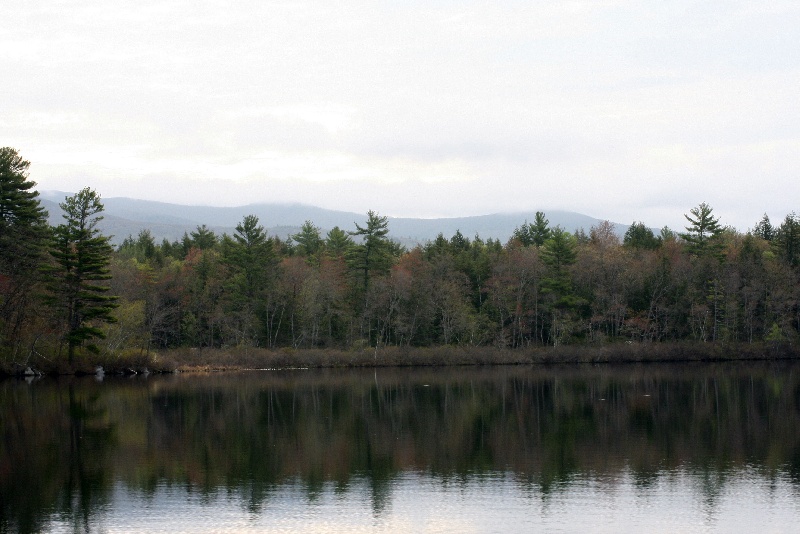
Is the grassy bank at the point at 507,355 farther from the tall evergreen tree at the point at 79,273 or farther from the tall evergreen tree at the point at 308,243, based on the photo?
the tall evergreen tree at the point at 308,243

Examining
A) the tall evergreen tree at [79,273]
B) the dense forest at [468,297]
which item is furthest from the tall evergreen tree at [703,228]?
the tall evergreen tree at [79,273]

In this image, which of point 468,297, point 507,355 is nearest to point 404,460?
point 507,355

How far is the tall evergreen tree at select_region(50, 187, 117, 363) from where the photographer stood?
68.4 m

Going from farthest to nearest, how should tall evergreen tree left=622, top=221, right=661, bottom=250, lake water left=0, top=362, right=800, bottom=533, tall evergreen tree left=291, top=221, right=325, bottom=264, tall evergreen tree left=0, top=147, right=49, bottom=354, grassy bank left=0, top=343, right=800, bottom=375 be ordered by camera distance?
1. tall evergreen tree left=291, top=221, right=325, bottom=264
2. tall evergreen tree left=622, top=221, right=661, bottom=250
3. grassy bank left=0, top=343, right=800, bottom=375
4. tall evergreen tree left=0, top=147, right=49, bottom=354
5. lake water left=0, top=362, right=800, bottom=533

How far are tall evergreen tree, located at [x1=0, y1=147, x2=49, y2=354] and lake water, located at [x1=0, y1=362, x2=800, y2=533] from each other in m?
8.75

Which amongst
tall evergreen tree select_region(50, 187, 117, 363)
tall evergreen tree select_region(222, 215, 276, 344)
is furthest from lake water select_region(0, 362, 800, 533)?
tall evergreen tree select_region(222, 215, 276, 344)

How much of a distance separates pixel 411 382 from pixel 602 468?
3848cm

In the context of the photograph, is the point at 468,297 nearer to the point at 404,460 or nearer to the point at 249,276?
the point at 249,276

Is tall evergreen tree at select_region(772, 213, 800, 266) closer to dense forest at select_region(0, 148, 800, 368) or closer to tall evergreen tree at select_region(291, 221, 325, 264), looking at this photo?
dense forest at select_region(0, 148, 800, 368)

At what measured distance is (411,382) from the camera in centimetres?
6512

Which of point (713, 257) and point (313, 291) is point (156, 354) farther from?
point (713, 257)

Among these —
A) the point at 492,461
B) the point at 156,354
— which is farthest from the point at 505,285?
the point at 492,461

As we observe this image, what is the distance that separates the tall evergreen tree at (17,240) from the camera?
61188 millimetres

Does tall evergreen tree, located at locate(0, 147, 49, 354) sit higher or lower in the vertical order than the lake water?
higher
